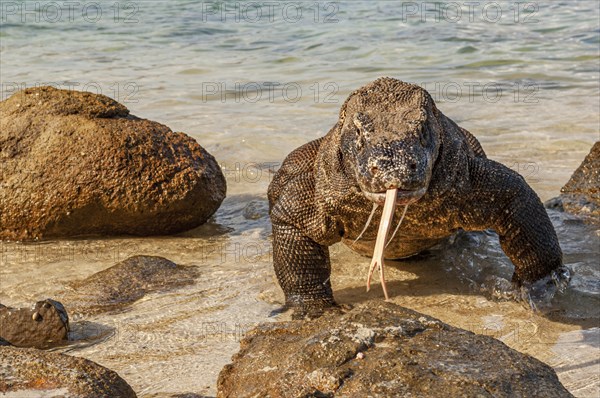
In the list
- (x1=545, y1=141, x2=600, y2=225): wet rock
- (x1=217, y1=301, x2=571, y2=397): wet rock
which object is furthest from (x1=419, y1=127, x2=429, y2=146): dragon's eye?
(x1=545, y1=141, x2=600, y2=225): wet rock

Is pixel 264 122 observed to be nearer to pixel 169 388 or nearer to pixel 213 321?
pixel 213 321

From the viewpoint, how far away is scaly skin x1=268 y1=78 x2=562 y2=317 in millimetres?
4738

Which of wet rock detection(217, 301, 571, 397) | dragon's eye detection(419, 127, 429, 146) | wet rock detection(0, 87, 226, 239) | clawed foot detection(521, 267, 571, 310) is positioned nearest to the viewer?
wet rock detection(217, 301, 571, 397)

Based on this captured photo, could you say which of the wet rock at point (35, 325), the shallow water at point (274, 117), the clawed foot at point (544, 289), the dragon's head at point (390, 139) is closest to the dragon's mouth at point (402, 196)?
the dragon's head at point (390, 139)

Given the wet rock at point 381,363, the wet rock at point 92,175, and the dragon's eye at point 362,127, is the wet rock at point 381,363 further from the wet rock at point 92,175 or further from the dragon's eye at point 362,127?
the wet rock at point 92,175

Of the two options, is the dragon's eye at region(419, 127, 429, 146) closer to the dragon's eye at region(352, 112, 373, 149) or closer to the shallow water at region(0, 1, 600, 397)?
the dragon's eye at region(352, 112, 373, 149)

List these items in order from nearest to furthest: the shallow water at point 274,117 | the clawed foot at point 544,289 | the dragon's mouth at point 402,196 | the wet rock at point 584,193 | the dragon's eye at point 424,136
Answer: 1. the dragon's mouth at point 402,196
2. the dragon's eye at point 424,136
3. the shallow water at point 274,117
4. the clawed foot at point 544,289
5. the wet rock at point 584,193

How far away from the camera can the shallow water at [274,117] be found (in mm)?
5148

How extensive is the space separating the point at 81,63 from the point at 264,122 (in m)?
6.07

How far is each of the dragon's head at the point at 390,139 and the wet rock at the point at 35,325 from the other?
1.79 meters

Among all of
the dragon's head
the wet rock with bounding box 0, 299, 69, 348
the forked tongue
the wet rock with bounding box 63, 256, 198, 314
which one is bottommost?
the wet rock with bounding box 63, 256, 198, 314

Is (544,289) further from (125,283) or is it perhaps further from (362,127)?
(125,283)

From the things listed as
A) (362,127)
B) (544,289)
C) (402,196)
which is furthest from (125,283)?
(544,289)

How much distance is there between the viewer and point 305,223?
5320 mm
